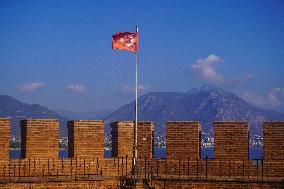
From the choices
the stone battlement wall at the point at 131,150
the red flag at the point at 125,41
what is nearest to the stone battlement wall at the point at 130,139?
the stone battlement wall at the point at 131,150

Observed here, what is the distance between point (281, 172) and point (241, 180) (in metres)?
1.55

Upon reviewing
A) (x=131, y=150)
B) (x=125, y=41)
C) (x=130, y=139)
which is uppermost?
(x=125, y=41)

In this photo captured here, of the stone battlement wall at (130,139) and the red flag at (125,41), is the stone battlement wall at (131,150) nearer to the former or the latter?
the stone battlement wall at (130,139)

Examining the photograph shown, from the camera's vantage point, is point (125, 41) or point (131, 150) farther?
point (125, 41)

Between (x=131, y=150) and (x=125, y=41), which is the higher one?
(x=125, y=41)

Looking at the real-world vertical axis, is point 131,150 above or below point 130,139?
below

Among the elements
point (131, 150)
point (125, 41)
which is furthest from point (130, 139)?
point (125, 41)

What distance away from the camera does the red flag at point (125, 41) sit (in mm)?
17719

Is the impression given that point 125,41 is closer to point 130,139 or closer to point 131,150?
point 130,139

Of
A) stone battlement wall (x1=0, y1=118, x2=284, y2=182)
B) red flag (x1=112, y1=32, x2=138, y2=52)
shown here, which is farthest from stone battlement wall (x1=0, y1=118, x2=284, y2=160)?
red flag (x1=112, y1=32, x2=138, y2=52)

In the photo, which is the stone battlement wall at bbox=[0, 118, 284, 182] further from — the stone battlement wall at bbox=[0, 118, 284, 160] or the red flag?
the red flag

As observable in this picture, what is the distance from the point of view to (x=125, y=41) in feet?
58.5

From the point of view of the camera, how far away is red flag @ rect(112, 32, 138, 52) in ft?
58.1

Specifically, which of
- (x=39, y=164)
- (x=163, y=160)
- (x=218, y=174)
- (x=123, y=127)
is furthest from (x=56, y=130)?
(x=218, y=174)
